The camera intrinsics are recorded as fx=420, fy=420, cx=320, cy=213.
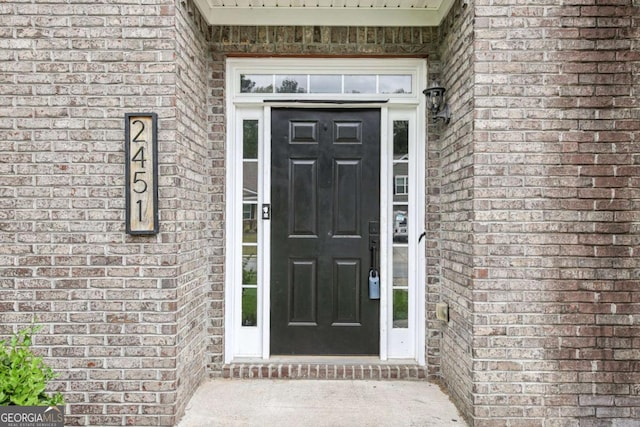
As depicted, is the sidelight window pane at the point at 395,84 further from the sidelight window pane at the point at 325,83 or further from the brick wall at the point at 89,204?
the brick wall at the point at 89,204

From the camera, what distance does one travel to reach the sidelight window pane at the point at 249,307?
10.9ft

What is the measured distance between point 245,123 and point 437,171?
1548mm

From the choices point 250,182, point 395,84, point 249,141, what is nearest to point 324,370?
point 250,182

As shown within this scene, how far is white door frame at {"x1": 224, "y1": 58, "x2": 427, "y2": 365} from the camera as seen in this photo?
10.7ft

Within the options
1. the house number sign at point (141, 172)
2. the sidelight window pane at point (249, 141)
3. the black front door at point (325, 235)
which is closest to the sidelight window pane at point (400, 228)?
the black front door at point (325, 235)

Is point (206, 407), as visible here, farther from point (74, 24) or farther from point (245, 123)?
point (74, 24)

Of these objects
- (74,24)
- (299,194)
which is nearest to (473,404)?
(299,194)

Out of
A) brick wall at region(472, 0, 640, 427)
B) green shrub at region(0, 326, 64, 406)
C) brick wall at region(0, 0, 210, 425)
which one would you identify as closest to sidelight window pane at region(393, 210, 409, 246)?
brick wall at region(472, 0, 640, 427)

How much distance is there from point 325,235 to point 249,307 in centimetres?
83

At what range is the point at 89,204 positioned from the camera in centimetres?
254

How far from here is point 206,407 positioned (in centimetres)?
274

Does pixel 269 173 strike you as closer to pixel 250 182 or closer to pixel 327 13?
pixel 250 182

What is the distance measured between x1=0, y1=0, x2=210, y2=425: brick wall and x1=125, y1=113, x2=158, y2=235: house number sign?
0.05m

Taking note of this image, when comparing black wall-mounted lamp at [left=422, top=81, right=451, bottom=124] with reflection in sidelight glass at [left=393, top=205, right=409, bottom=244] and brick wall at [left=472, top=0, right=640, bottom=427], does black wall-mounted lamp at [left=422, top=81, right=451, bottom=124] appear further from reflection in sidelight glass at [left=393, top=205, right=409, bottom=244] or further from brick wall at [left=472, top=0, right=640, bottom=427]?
reflection in sidelight glass at [left=393, top=205, right=409, bottom=244]
